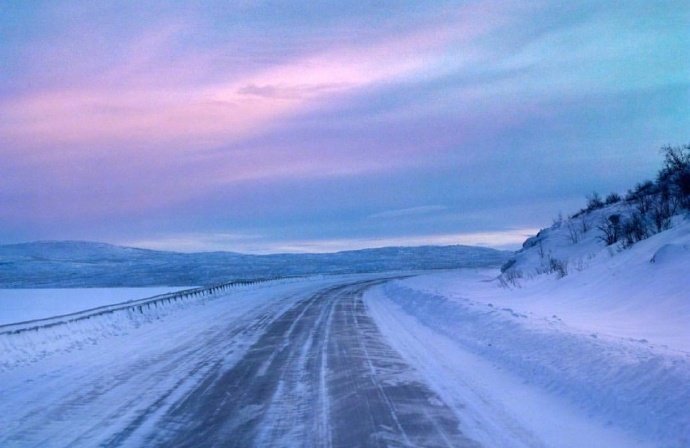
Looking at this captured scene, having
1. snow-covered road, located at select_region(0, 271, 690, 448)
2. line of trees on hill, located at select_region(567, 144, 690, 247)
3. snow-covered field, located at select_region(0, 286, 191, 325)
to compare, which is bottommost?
snow-covered road, located at select_region(0, 271, 690, 448)

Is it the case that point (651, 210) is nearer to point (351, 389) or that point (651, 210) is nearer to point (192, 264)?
point (351, 389)

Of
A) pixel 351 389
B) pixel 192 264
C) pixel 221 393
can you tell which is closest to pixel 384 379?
pixel 351 389

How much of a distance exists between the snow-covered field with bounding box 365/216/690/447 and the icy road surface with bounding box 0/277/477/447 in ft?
2.46

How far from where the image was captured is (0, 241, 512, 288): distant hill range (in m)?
88.2

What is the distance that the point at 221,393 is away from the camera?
30.7ft

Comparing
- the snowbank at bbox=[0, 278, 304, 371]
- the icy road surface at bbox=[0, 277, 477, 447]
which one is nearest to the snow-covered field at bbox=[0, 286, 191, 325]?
the snowbank at bbox=[0, 278, 304, 371]

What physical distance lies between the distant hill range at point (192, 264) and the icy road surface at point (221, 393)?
59.3 meters

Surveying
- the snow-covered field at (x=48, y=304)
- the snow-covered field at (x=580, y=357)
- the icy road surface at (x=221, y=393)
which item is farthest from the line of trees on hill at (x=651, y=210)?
the snow-covered field at (x=48, y=304)

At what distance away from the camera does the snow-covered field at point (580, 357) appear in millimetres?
7047

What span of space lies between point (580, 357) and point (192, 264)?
11652 cm

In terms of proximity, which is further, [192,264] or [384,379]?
[192,264]

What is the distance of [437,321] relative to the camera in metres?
20.0

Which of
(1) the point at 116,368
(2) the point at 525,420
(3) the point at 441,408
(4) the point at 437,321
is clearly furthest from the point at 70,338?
(2) the point at 525,420

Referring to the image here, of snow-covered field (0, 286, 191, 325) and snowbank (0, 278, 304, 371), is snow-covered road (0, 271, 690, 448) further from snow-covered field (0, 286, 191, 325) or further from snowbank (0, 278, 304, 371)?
snow-covered field (0, 286, 191, 325)
